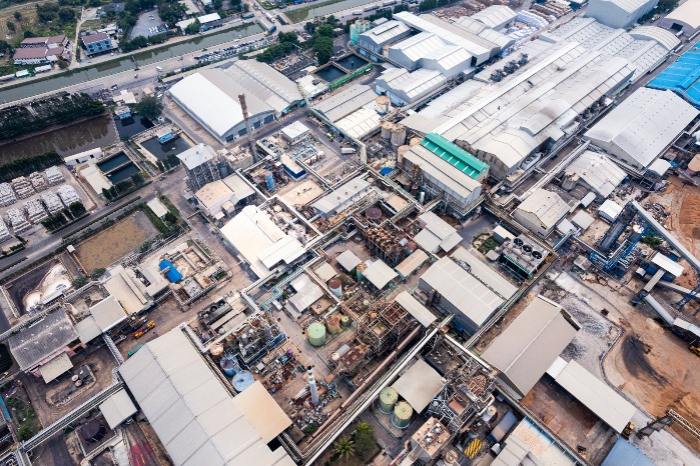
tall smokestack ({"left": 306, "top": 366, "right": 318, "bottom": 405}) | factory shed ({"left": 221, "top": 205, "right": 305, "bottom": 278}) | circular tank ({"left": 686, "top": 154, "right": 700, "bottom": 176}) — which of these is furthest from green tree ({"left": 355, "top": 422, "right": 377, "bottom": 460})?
circular tank ({"left": 686, "top": 154, "right": 700, "bottom": 176})

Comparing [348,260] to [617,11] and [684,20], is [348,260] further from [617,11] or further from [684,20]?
[684,20]

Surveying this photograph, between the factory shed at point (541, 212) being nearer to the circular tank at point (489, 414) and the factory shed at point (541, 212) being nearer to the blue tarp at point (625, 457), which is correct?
the circular tank at point (489, 414)

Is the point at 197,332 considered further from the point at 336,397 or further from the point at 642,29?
the point at 642,29

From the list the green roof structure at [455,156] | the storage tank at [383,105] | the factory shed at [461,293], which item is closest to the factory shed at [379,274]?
the factory shed at [461,293]

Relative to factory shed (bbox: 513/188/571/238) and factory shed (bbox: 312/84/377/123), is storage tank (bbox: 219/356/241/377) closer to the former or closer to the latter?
factory shed (bbox: 513/188/571/238)

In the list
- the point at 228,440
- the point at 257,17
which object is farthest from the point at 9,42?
the point at 228,440
